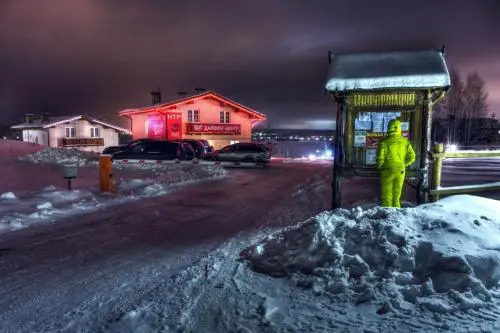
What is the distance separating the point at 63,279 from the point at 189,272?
1.64 metres

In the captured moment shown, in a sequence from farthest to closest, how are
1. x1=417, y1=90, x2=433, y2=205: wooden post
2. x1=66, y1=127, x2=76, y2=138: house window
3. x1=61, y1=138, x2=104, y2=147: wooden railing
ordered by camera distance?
1. x1=66, y1=127, x2=76, y2=138: house window
2. x1=61, y1=138, x2=104, y2=147: wooden railing
3. x1=417, y1=90, x2=433, y2=205: wooden post

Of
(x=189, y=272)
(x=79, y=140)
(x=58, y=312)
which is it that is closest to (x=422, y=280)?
(x=189, y=272)

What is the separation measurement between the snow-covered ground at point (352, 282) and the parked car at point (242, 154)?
60.7 feet

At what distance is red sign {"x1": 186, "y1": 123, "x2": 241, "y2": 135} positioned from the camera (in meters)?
34.8

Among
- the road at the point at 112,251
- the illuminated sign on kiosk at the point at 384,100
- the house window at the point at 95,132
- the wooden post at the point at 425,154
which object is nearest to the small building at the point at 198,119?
the house window at the point at 95,132

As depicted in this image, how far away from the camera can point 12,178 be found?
14891 mm

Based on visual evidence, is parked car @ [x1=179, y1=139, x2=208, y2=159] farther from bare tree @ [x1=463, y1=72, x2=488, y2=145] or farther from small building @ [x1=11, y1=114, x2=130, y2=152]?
bare tree @ [x1=463, y1=72, x2=488, y2=145]

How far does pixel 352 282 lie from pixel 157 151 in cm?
1838

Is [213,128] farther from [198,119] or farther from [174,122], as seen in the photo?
[174,122]

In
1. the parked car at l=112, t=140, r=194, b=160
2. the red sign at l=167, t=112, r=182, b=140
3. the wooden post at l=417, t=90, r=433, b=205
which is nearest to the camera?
the wooden post at l=417, t=90, r=433, b=205

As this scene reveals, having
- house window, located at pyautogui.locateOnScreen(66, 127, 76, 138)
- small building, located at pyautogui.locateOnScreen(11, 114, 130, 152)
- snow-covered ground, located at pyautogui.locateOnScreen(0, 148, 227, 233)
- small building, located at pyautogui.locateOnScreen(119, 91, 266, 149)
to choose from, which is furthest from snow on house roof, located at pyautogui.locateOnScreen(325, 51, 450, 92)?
house window, located at pyautogui.locateOnScreen(66, 127, 76, 138)

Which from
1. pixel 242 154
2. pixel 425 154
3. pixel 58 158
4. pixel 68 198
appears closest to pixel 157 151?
pixel 242 154

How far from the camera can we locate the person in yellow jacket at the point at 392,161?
7016 mm

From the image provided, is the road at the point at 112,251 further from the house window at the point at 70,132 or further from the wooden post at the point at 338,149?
the house window at the point at 70,132
